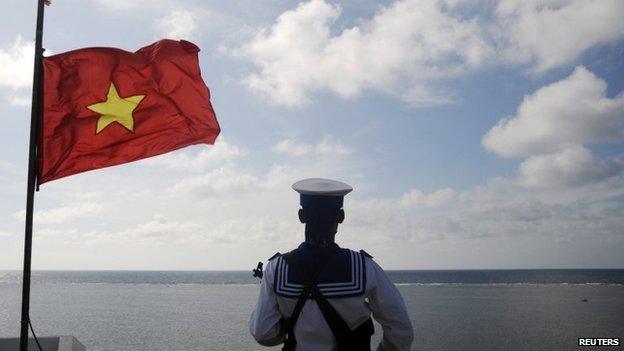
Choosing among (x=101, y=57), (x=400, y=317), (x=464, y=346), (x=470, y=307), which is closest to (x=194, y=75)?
(x=101, y=57)

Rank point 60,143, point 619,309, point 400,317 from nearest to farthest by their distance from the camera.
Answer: point 400,317, point 60,143, point 619,309

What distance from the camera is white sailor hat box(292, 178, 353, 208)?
3047mm

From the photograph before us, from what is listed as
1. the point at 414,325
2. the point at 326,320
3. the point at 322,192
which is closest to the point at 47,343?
A: the point at 326,320

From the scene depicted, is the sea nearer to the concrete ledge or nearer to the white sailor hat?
the concrete ledge

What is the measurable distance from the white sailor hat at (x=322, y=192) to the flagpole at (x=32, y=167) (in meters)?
2.67

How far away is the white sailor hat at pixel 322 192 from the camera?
10.00 feet

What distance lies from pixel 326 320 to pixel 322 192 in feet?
2.17

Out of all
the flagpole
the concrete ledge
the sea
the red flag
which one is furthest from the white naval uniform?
the sea

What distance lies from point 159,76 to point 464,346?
34.0 m

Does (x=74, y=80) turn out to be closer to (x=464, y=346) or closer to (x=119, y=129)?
(x=119, y=129)

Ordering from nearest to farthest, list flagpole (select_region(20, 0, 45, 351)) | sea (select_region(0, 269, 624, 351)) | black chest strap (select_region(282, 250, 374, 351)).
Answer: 1. black chest strap (select_region(282, 250, 374, 351))
2. flagpole (select_region(20, 0, 45, 351))
3. sea (select_region(0, 269, 624, 351))

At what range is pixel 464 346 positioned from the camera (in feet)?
117

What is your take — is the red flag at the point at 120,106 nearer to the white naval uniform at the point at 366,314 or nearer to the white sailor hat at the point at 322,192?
the white sailor hat at the point at 322,192

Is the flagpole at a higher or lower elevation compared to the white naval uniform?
higher
